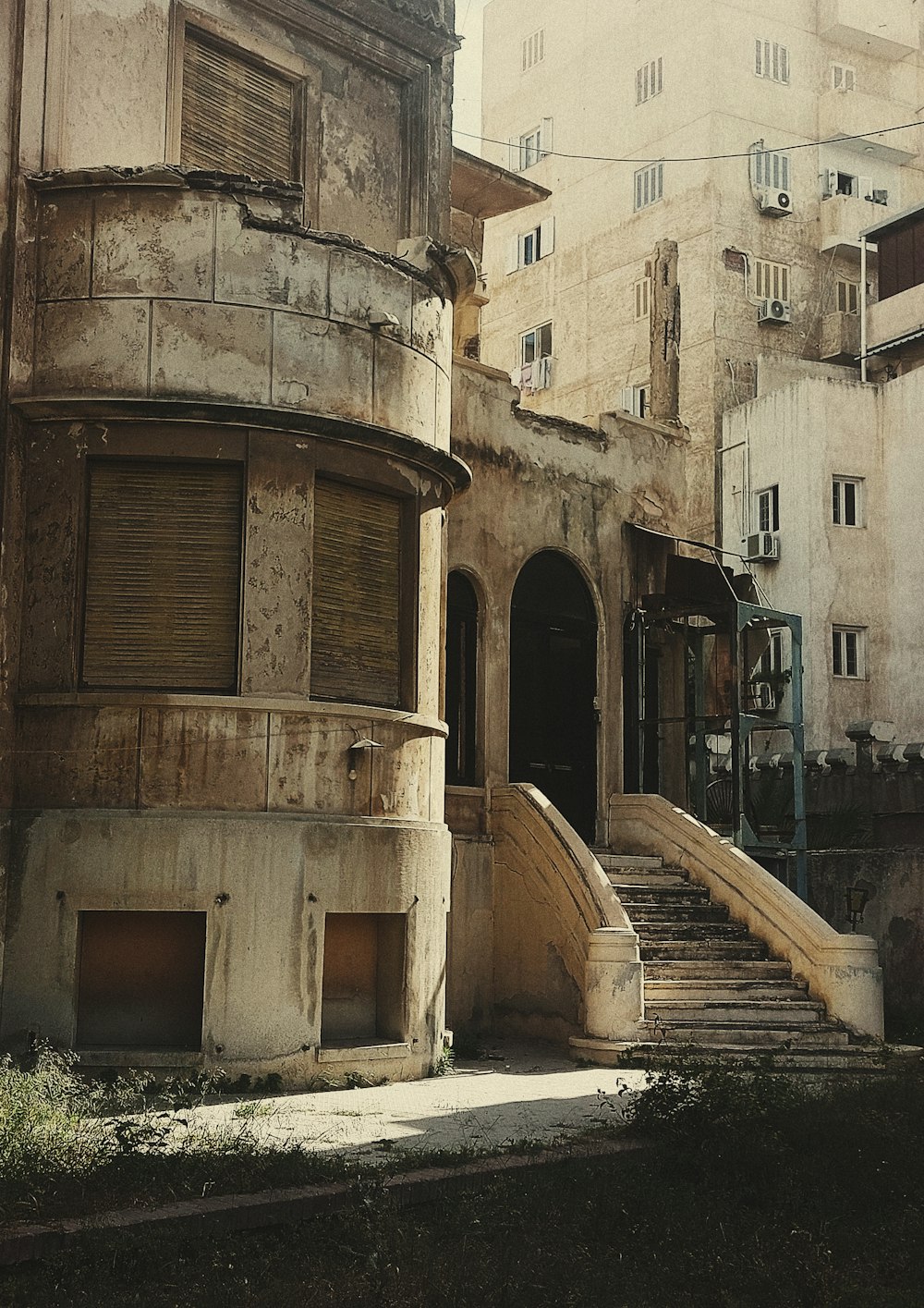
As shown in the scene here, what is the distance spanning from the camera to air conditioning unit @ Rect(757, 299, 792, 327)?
3492 centimetres

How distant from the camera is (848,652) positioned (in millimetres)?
32062

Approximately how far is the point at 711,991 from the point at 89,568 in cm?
709

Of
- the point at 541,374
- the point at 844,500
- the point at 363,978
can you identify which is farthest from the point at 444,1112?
the point at 541,374

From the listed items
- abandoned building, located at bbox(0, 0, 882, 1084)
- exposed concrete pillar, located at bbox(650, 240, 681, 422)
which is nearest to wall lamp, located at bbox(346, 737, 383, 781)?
abandoned building, located at bbox(0, 0, 882, 1084)

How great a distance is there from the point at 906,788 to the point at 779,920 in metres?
7.17

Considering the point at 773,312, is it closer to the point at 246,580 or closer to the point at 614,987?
the point at 614,987

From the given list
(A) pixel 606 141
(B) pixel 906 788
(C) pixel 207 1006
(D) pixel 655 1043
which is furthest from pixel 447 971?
(A) pixel 606 141

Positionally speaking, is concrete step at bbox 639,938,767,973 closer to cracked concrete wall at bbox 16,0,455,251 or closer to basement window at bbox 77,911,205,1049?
basement window at bbox 77,911,205,1049

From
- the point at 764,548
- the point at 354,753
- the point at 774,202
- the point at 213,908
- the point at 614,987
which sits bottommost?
the point at 614,987

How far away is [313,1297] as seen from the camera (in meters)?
6.54

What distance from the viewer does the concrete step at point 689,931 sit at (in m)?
16.2

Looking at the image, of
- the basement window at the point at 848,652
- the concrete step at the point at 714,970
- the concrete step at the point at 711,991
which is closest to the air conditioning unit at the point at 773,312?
the basement window at the point at 848,652

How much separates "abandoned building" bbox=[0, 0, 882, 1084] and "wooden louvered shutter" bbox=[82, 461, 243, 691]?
3 centimetres

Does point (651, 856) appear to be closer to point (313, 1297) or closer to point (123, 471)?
point (123, 471)
